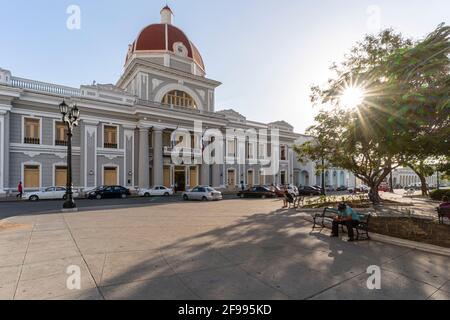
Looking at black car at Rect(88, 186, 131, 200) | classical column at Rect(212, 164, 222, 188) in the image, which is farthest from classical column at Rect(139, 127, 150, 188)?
classical column at Rect(212, 164, 222, 188)

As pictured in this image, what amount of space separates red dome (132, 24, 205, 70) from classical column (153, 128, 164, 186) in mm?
13833

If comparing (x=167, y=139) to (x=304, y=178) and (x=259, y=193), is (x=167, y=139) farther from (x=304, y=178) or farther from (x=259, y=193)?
(x=304, y=178)

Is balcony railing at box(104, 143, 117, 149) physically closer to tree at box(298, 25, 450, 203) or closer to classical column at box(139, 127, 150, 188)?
classical column at box(139, 127, 150, 188)

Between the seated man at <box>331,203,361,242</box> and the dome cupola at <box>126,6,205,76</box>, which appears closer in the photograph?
the seated man at <box>331,203,361,242</box>

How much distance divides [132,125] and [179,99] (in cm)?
911

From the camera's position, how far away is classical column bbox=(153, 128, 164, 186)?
3212cm

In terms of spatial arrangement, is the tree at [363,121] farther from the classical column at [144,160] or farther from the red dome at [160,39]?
the red dome at [160,39]

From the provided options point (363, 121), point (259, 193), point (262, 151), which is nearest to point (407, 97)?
point (363, 121)

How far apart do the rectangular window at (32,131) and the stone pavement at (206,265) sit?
21.9m

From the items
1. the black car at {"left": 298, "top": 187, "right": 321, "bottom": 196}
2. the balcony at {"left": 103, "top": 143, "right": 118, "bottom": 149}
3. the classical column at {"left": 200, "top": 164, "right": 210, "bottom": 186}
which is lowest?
the black car at {"left": 298, "top": 187, "right": 321, "bottom": 196}

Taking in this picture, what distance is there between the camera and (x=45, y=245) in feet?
23.2

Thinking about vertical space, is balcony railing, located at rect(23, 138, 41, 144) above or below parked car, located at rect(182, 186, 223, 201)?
above
